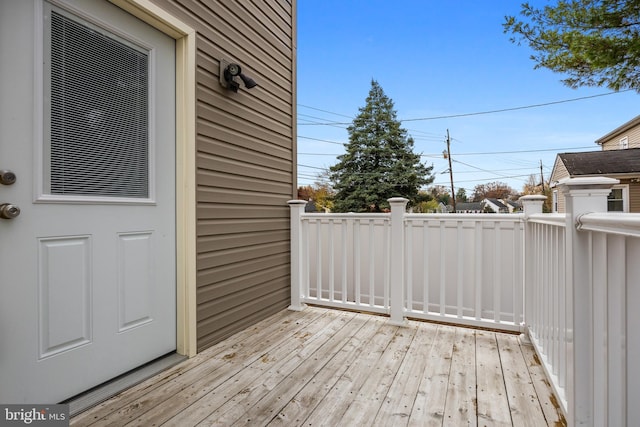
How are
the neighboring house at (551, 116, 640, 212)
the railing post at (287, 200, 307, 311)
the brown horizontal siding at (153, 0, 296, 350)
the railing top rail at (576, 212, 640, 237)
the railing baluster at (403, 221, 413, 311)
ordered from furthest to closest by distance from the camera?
the neighboring house at (551, 116, 640, 212)
the railing post at (287, 200, 307, 311)
the railing baluster at (403, 221, 413, 311)
the brown horizontal siding at (153, 0, 296, 350)
the railing top rail at (576, 212, 640, 237)

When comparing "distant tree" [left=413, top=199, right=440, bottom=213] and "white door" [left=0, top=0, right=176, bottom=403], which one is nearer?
"white door" [left=0, top=0, right=176, bottom=403]

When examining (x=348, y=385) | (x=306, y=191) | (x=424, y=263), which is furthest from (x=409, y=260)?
(x=306, y=191)

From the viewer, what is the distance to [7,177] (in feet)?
3.99

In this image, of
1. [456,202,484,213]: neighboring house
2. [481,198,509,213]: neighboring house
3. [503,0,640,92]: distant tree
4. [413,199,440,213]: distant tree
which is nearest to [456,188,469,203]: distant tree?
[456,202,484,213]: neighboring house

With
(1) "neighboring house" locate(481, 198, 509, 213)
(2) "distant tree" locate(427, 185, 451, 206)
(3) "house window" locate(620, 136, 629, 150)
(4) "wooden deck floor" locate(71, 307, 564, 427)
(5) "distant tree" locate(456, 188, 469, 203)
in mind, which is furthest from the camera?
(5) "distant tree" locate(456, 188, 469, 203)

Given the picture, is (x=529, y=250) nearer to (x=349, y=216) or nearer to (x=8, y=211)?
(x=349, y=216)

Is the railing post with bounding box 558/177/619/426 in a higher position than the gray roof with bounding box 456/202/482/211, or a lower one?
lower

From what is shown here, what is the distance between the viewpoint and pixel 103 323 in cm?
156

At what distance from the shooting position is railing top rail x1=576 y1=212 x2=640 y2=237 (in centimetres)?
65

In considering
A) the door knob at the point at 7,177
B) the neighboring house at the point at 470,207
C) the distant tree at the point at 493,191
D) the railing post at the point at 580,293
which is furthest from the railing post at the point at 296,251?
the distant tree at the point at 493,191

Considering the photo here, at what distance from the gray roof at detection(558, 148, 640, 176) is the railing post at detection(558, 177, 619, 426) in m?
11.9

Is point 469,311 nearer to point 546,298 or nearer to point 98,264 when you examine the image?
point 546,298

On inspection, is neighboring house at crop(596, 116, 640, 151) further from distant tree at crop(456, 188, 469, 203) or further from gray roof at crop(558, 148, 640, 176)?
distant tree at crop(456, 188, 469, 203)

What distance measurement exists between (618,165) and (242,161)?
1275 cm
